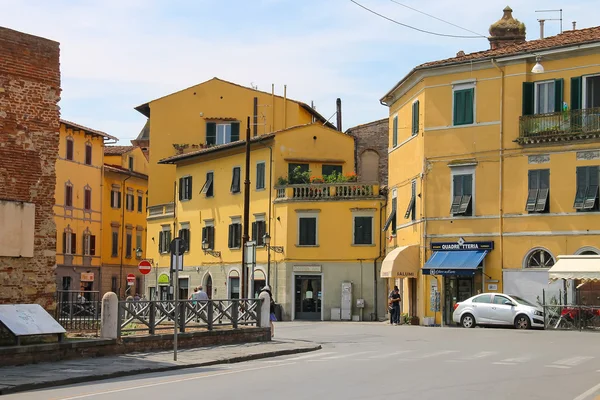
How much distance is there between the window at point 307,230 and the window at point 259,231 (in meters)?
2.74

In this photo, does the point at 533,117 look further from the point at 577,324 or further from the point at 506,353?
the point at 506,353

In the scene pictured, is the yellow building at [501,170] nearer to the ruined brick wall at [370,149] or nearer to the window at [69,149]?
the ruined brick wall at [370,149]

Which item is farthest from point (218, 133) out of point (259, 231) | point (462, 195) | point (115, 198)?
point (462, 195)

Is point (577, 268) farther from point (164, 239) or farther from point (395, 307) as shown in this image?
point (164, 239)

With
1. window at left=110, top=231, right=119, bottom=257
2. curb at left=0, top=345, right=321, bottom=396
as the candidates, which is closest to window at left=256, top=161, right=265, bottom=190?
window at left=110, top=231, right=119, bottom=257

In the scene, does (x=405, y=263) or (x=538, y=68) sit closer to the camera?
(x=538, y=68)

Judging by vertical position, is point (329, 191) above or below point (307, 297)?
above

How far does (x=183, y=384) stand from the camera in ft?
58.8

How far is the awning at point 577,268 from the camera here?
3894 centimetres

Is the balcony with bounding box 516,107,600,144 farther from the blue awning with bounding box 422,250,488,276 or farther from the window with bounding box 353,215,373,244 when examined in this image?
the window with bounding box 353,215,373,244

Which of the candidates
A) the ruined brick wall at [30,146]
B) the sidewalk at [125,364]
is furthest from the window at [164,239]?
the ruined brick wall at [30,146]

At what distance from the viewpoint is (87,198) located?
2990 inches

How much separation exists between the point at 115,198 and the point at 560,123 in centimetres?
4597

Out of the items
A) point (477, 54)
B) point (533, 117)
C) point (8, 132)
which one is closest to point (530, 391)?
point (8, 132)
